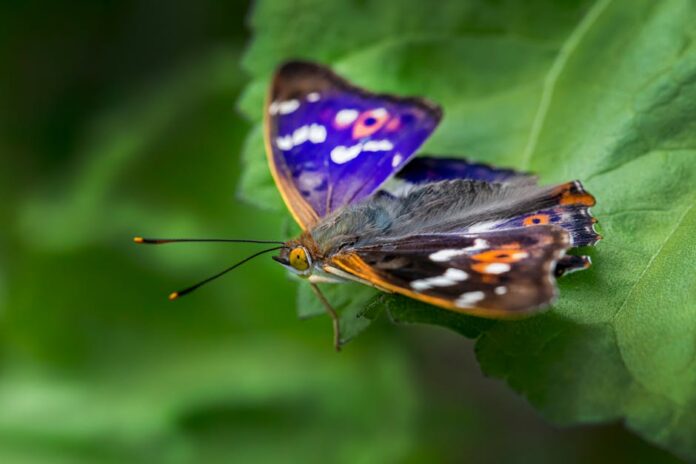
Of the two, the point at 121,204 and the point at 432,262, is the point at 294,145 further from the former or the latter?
the point at 121,204

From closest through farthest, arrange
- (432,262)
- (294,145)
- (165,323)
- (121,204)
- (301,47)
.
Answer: (432,262) < (294,145) < (301,47) < (165,323) < (121,204)

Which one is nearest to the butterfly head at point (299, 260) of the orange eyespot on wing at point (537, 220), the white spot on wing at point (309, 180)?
the white spot on wing at point (309, 180)

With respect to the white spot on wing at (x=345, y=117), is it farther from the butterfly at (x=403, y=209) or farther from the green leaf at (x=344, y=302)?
the green leaf at (x=344, y=302)

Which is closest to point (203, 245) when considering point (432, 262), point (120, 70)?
point (120, 70)

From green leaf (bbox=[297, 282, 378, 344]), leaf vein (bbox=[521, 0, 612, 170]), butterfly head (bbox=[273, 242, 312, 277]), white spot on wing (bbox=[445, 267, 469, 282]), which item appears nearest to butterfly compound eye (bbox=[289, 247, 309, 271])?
butterfly head (bbox=[273, 242, 312, 277])

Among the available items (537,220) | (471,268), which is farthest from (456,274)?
(537,220)

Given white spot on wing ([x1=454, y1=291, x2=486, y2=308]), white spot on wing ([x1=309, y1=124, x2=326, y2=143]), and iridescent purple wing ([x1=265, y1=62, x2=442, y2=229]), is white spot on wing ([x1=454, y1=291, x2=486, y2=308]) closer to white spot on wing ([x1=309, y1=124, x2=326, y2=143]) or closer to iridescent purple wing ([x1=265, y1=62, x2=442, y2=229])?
iridescent purple wing ([x1=265, y1=62, x2=442, y2=229])
